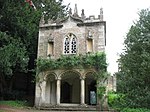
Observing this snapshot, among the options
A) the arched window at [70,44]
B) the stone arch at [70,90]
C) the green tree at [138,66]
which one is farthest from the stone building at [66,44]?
the green tree at [138,66]

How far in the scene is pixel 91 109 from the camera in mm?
20141

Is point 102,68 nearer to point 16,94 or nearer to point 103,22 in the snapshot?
point 103,22

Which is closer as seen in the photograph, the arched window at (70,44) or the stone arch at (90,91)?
the arched window at (70,44)

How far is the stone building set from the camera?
75.1 feet

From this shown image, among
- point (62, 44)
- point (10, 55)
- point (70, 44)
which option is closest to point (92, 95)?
point (70, 44)

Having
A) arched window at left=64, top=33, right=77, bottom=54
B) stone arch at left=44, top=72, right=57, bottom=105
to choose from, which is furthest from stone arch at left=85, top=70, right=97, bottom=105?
stone arch at left=44, top=72, right=57, bottom=105

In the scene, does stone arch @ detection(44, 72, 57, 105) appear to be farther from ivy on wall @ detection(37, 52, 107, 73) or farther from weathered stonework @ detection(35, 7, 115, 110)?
ivy on wall @ detection(37, 52, 107, 73)

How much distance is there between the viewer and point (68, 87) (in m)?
27.3

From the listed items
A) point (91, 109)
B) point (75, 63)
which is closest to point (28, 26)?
point (75, 63)

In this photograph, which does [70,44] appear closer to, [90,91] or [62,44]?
[62,44]

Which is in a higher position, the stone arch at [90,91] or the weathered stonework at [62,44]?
the weathered stonework at [62,44]

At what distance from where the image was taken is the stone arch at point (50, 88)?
23.6m

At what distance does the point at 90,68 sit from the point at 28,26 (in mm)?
7204

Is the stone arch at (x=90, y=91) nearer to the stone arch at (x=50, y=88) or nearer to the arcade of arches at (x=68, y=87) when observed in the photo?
the arcade of arches at (x=68, y=87)
